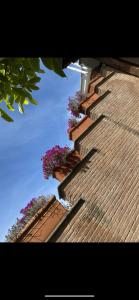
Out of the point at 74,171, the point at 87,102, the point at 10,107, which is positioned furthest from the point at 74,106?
the point at 10,107

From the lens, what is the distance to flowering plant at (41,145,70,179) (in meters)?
13.7

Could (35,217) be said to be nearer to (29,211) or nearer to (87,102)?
(29,211)

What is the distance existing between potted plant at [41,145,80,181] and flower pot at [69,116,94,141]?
3.31 feet

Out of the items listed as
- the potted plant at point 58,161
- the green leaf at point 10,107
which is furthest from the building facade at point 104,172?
the green leaf at point 10,107

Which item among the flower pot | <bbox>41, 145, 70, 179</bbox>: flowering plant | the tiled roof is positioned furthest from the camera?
the flower pot

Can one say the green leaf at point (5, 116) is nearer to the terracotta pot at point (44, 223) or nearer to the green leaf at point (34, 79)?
the green leaf at point (34, 79)

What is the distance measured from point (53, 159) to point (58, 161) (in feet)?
0.75

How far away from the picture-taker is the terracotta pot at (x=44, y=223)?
10.6m

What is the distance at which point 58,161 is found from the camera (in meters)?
13.8

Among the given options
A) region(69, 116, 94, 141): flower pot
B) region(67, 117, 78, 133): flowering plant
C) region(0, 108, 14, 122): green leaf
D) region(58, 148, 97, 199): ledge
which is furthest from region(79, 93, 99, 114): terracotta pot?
region(0, 108, 14, 122): green leaf

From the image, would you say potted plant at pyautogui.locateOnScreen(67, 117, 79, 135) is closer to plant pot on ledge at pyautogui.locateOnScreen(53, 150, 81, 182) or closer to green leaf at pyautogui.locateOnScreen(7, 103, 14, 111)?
plant pot on ledge at pyautogui.locateOnScreen(53, 150, 81, 182)

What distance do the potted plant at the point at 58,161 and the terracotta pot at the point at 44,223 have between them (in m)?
1.71

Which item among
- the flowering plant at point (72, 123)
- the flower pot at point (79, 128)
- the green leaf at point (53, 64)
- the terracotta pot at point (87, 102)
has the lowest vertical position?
the green leaf at point (53, 64)
